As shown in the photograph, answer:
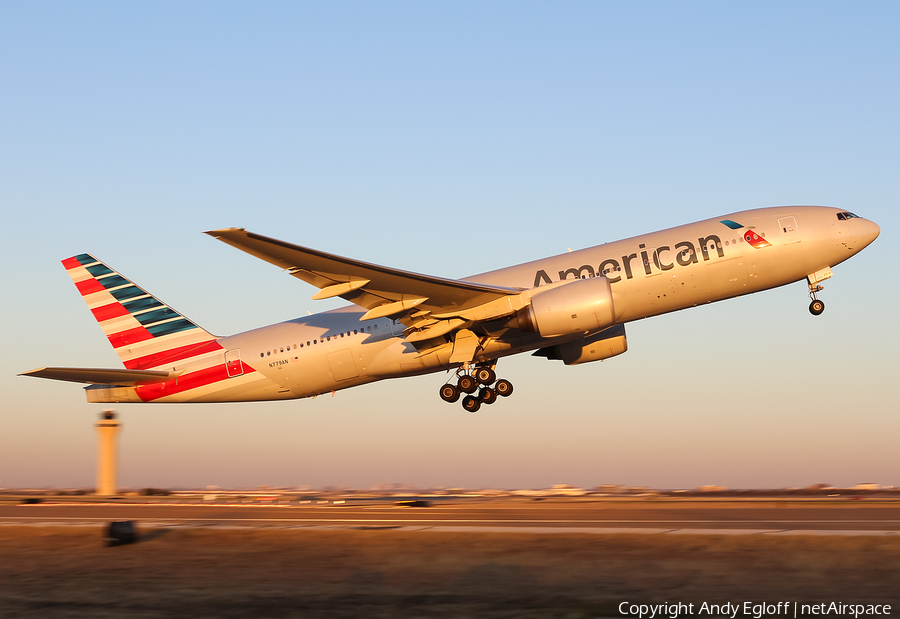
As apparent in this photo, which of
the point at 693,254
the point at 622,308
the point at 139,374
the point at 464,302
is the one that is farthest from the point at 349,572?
the point at 139,374

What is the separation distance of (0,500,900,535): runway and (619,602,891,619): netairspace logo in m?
5.71

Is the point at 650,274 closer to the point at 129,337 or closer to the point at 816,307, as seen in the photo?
the point at 816,307

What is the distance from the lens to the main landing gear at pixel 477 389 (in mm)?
31484

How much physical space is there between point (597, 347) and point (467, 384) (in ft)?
18.6

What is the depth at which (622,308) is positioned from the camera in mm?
28719

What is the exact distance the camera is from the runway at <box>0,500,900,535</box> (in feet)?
66.1

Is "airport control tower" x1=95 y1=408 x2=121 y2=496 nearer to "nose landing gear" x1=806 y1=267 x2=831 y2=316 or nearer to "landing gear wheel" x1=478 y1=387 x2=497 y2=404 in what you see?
"landing gear wheel" x1=478 y1=387 x2=497 y2=404

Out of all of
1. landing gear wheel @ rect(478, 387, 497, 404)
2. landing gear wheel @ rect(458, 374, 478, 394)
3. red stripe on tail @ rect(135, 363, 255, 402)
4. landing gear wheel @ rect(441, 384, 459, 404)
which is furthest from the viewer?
red stripe on tail @ rect(135, 363, 255, 402)

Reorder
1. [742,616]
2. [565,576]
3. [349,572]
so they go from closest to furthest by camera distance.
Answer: [742,616]
[565,576]
[349,572]

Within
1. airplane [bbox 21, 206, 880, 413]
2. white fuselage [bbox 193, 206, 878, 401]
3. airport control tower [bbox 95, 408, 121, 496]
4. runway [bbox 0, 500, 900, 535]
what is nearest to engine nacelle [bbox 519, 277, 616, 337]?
airplane [bbox 21, 206, 880, 413]

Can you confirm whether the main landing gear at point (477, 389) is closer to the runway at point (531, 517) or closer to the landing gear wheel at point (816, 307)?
the runway at point (531, 517)

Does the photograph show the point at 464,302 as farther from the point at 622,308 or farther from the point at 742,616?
the point at 742,616

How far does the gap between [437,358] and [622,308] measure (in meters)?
7.18

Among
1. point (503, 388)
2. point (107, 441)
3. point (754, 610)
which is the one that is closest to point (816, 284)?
point (503, 388)
